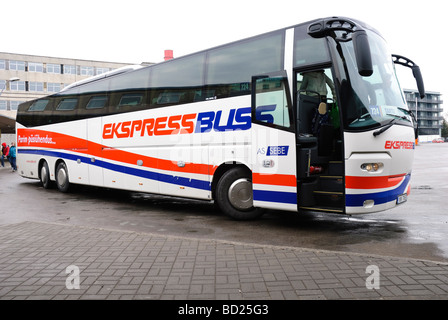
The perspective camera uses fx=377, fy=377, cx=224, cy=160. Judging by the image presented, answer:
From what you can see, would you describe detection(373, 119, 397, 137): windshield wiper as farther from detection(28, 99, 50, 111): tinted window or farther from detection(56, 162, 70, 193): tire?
detection(28, 99, 50, 111): tinted window

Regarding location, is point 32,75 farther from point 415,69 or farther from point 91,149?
point 415,69

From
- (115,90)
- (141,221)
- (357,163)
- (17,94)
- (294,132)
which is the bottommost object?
(141,221)

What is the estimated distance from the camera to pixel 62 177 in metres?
13.4

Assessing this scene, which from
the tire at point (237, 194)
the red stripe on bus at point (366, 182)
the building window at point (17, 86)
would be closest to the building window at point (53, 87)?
the building window at point (17, 86)

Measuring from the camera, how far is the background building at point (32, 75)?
218ft

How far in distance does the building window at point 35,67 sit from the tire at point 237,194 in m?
71.4

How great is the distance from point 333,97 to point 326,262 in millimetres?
3133

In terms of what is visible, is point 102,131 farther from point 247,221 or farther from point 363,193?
point 363,193

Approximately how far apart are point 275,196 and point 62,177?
9.37 meters

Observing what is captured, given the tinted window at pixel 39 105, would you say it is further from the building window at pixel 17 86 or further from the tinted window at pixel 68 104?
the building window at pixel 17 86

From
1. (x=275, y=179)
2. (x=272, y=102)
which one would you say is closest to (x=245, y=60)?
(x=272, y=102)

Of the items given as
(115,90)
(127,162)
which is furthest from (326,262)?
(115,90)

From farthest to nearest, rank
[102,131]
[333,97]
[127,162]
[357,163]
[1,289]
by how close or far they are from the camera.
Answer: [102,131], [127,162], [333,97], [357,163], [1,289]

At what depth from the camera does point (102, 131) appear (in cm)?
1127
